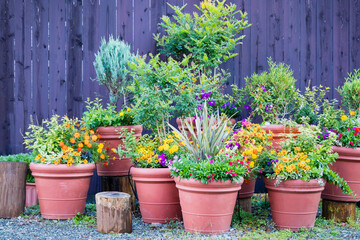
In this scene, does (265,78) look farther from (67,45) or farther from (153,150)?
(67,45)

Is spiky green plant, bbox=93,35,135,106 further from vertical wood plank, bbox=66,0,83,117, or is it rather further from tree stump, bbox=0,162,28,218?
tree stump, bbox=0,162,28,218

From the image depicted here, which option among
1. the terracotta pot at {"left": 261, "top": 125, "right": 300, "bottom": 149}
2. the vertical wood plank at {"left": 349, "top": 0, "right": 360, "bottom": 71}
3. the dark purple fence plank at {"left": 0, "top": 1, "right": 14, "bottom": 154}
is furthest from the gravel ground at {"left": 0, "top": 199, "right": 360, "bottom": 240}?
the vertical wood plank at {"left": 349, "top": 0, "right": 360, "bottom": 71}

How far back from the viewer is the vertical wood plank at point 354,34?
6086mm

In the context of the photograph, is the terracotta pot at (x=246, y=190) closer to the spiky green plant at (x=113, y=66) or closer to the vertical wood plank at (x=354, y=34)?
the spiky green plant at (x=113, y=66)

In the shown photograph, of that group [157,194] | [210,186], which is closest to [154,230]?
[157,194]

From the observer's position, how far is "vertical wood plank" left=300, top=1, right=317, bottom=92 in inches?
233

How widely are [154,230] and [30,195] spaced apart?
1.61m

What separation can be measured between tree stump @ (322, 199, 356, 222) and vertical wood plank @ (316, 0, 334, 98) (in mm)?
1854

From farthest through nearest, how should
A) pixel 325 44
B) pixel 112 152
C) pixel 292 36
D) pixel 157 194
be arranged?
1. pixel 325 44
2. pixel 292 36
3. pixel 112 152
4. pixel 157 194

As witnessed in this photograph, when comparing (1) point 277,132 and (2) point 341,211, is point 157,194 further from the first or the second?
(2) point 341,211

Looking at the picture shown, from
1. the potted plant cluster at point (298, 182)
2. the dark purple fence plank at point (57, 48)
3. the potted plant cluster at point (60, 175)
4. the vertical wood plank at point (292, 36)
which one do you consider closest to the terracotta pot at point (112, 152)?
the potted plant cluster at point (60, 175)

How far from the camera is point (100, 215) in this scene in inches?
159

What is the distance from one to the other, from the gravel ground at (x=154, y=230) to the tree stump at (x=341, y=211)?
0.31ft

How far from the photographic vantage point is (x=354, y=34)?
6.10 meters
